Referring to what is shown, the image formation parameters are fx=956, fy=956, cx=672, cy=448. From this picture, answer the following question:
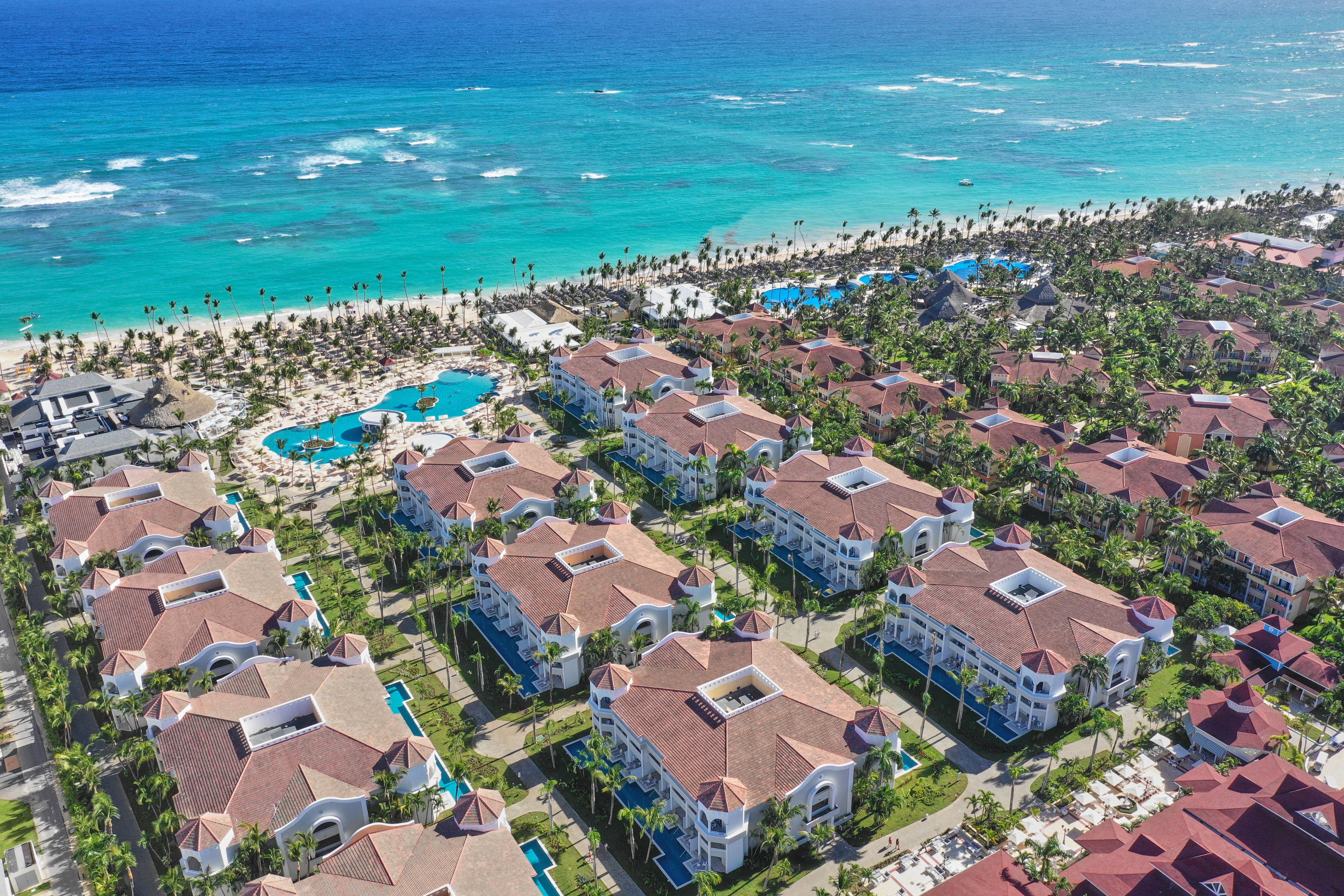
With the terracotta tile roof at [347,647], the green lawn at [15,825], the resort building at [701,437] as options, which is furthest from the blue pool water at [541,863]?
the resort building at [701,437]

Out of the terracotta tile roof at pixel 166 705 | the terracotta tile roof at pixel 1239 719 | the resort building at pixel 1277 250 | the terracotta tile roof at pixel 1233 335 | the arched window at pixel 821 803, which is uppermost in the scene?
the resort building at pixel 1277 250

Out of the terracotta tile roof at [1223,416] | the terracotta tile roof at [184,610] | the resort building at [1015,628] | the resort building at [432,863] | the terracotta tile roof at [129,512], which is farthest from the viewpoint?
the terracotta tile roof at [1223,416]

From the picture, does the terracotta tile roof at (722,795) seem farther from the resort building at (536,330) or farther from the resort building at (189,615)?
the resort building at (536,330)

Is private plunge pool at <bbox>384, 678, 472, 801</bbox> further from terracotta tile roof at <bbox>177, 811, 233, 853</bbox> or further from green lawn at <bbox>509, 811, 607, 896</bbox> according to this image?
terracotta tile roof at <bbox>177, 811, 233, 853</bbox>

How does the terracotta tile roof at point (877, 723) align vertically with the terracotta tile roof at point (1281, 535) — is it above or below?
below

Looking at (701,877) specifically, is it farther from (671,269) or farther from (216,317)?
(671,269)

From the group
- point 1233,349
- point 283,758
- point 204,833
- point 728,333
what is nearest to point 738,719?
point 283,758

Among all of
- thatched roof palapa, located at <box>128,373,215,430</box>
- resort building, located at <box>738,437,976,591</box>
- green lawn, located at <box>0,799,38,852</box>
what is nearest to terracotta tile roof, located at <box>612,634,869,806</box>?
resort building, located at <box>738,437,976,591</box>
